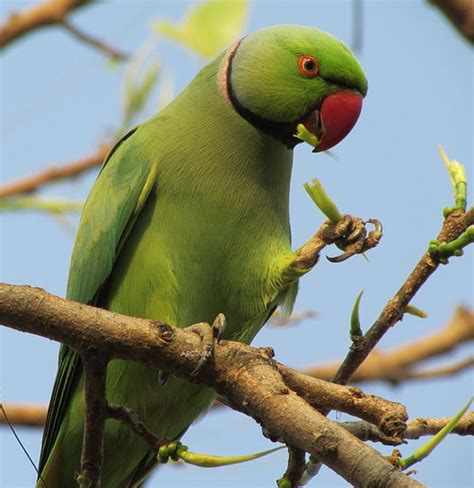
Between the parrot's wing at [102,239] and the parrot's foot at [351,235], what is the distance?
2.50 feet

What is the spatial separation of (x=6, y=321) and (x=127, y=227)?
1.14m

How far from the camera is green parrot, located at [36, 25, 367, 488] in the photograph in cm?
286

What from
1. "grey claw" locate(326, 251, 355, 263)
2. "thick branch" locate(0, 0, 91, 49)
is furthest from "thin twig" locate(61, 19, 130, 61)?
"grey claw" locate(326, 251, 355, 263)

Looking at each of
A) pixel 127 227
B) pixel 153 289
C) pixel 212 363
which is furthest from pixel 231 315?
pixel 212 363

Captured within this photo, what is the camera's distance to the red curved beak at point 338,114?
10.2ft

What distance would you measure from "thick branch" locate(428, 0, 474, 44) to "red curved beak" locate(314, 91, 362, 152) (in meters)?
0.48

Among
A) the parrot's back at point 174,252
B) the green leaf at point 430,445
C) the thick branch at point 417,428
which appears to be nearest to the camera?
the green leaf at point 430,445

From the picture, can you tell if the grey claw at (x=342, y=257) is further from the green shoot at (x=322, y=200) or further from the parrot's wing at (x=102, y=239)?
the parrot's wing at (x=102, y=239)

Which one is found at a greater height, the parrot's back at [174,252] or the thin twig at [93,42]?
the thin twig at [93,42]

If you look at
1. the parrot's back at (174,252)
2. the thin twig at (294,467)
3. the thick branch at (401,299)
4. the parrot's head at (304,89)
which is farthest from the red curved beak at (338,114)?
the thin twig at (294,467)

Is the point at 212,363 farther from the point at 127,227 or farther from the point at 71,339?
the point at 127,227

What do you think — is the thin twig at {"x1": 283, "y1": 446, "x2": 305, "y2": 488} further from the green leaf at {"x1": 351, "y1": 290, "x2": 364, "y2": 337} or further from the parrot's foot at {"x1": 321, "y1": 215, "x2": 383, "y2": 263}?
the parrot's foot at {"x1": 321, "y1": 215, "x2": 383, "y2": 263}

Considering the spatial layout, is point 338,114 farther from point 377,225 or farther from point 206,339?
point 206,339

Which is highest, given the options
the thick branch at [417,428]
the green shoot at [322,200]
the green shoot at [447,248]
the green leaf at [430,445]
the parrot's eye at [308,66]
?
the parrot's eye at [308,66]
